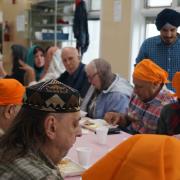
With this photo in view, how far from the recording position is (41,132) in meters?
1.25

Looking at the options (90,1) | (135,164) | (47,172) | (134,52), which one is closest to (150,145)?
(135,164)

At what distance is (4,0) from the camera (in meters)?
7.55

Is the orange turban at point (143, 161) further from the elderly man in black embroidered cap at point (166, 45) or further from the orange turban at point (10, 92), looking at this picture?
the elderly man in black embroidered cap at point (166, 45)

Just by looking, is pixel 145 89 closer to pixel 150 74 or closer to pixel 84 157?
pixel 150 74

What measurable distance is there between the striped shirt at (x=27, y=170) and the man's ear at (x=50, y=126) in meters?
0.11

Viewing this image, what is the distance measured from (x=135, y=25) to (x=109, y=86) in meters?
1.58

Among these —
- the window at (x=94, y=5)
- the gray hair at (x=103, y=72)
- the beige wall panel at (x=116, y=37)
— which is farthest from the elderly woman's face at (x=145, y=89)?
the window at (x=94, y=5)

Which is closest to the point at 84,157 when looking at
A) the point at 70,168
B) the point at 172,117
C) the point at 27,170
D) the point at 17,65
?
the point at 70,168

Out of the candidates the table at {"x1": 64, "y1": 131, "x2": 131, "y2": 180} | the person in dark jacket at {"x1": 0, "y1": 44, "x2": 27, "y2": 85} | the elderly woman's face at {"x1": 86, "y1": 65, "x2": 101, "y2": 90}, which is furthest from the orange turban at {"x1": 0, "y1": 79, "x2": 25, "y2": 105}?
the person in dark jacket at {"x1": 0, "y1": 44, "x2": 27, "y2": 85}

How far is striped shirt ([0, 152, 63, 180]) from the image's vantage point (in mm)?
1125

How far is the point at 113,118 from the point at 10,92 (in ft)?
3.44

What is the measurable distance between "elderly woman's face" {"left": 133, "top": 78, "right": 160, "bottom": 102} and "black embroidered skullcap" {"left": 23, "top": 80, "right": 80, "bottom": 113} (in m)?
1.55

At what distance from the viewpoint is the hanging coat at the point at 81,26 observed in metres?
5.42

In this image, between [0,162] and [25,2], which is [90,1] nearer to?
[25,2]
